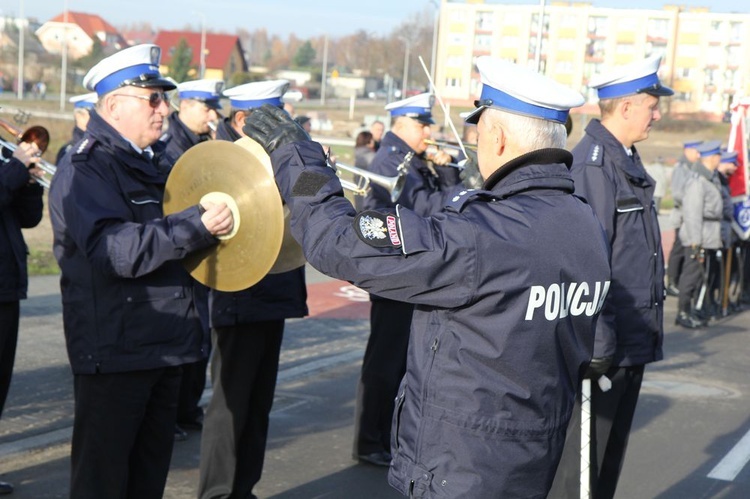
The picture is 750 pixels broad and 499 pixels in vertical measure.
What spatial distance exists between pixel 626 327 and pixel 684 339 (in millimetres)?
7115

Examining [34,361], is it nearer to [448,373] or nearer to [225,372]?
[225,372]

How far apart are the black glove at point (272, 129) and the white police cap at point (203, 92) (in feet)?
14.5

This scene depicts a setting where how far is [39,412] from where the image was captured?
6805 millimetres

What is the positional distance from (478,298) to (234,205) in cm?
163

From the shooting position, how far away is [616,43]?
173 ft

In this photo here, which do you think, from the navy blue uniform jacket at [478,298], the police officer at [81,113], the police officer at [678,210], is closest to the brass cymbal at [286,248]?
the navy blue uniform jacket at [478,298]

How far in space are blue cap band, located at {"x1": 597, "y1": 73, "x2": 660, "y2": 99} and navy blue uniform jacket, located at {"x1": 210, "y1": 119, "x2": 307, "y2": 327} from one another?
1.81 meters

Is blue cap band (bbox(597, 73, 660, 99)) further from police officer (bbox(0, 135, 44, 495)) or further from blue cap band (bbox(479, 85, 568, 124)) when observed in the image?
police officer (bbox(0, 135, 44, 495))

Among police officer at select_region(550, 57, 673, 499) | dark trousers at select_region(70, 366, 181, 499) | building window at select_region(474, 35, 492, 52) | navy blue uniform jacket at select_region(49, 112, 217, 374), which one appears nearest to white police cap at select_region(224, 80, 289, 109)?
navy blue uniform jacket at select_region(49, 112, 217, 374)

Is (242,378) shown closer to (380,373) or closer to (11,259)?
(380,373)

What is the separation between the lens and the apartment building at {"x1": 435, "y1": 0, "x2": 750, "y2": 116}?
121 feet

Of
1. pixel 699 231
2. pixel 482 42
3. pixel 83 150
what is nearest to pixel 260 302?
pixel 83 150

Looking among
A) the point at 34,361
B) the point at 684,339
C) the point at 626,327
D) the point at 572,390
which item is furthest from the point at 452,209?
the point at 684,339

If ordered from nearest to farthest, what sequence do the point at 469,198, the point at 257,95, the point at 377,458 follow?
the point at 469,198 → the point at 257,95 → the point at 377,458
